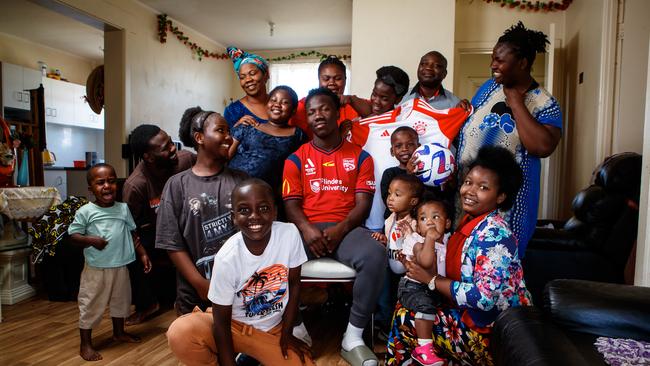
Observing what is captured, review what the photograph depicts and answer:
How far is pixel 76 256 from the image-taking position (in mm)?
2783

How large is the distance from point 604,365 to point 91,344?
2.17 meters

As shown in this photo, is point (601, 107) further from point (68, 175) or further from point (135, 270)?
point (68, 175)

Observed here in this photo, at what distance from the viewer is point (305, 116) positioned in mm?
2406

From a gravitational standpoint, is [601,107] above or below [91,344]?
above

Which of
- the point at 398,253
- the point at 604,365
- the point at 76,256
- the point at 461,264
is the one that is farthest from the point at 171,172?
the point at 604,365

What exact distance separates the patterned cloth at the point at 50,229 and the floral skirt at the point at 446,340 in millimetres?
2389

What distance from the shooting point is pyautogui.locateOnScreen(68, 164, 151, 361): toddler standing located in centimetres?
207

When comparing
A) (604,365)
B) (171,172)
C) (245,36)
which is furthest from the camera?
(245,36)

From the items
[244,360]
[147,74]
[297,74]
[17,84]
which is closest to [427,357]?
[244,360]

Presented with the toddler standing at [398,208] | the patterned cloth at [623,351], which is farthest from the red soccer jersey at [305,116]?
the patterned cloth at [623,351]

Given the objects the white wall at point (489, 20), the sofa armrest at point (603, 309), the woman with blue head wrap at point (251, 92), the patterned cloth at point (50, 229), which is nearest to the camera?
the sofa armrest at point (603, 309)

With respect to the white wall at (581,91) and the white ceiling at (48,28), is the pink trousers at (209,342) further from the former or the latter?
the white ceiling at (48,28)

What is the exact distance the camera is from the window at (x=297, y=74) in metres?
7.32

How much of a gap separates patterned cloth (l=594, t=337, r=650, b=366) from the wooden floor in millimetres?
1145
